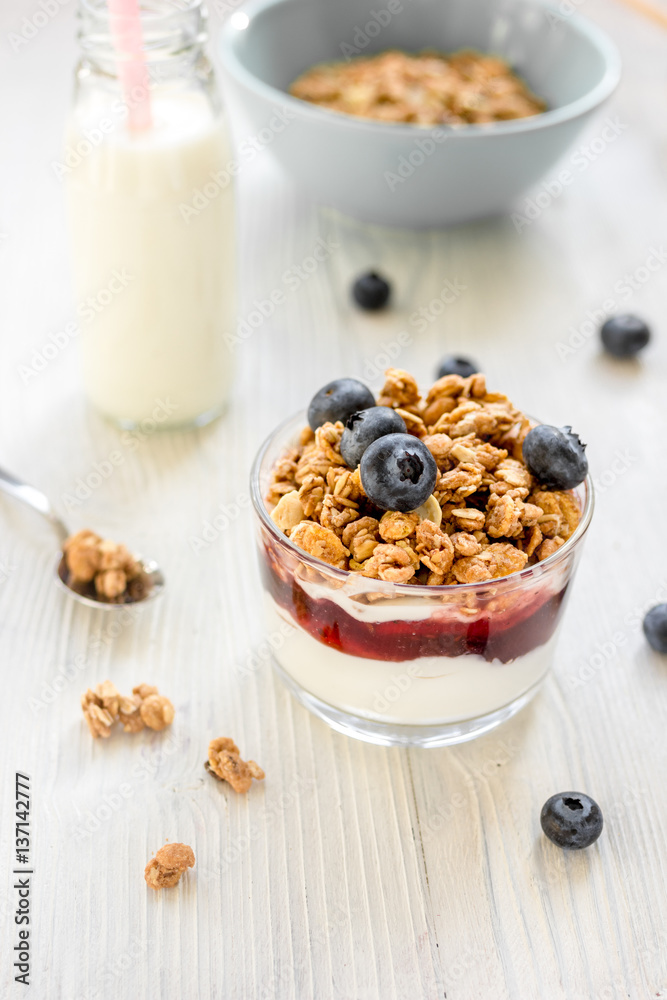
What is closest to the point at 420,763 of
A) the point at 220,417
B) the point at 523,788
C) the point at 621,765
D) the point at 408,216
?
the point at 523,788

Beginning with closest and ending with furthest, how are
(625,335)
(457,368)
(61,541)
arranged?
1. (61,541)
2. (457,368)
3. (625,335)

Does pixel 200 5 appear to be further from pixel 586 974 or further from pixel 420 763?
pixel 586 974

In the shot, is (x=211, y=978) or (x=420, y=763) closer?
(x=211, y=978)

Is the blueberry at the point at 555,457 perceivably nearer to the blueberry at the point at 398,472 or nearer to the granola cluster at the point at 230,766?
the blueberry at the point at 398,472

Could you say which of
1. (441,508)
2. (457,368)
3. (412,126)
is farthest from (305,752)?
(412,126)

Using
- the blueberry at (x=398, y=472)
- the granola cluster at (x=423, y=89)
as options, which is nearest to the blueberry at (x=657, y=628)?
the blueberry at (x=398, y=472)

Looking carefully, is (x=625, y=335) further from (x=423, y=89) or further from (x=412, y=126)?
(x=423, y=89)

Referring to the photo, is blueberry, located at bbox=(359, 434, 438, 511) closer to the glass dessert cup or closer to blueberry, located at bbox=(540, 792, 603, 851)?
the glass dessert cup
